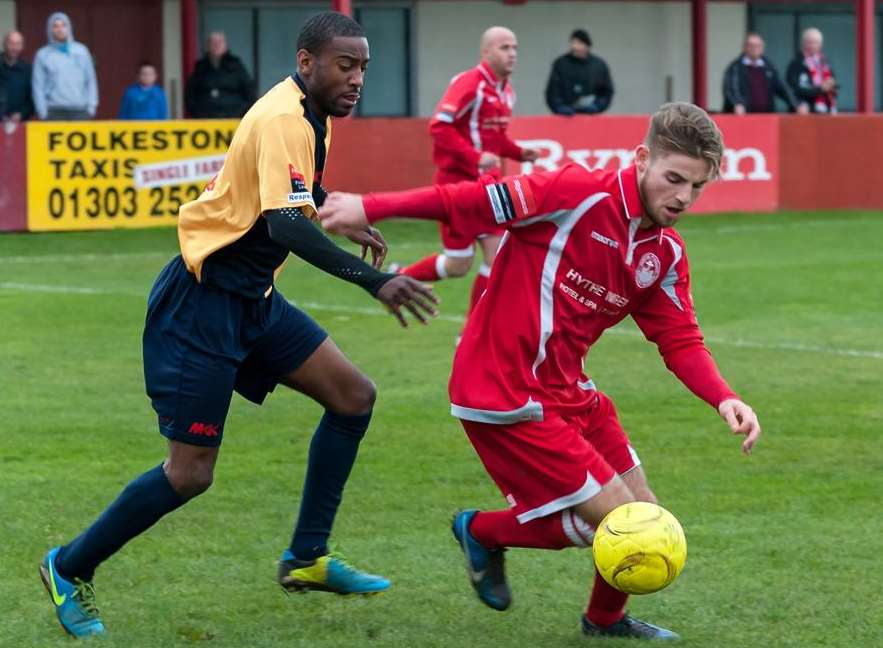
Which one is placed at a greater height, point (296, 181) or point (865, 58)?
point (865, 58)

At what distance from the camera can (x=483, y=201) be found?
16.6ft

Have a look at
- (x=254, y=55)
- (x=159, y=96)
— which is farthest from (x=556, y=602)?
(x=254, y=55)

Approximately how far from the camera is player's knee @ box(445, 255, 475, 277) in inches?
500

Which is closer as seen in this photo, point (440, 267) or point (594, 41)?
point (440, 267)

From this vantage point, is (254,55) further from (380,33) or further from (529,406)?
(529,406)

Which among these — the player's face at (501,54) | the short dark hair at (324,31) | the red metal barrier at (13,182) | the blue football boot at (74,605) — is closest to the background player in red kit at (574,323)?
the short dark hair at (324,31)

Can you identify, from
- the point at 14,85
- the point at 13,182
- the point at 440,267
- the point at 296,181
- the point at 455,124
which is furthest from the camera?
the point at 14,85

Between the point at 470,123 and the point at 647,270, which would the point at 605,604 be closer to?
the point at 647,270

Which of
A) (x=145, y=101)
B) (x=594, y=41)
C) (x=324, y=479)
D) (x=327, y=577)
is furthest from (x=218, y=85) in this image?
(x=327, y=577)

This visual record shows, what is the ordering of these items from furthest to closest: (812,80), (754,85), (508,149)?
(812,80)
(754,85)
(508,149)

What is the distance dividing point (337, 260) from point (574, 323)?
77 centimetres

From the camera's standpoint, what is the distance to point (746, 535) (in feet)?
22.6

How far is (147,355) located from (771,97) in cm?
1838

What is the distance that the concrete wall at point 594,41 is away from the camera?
27.4 meters
